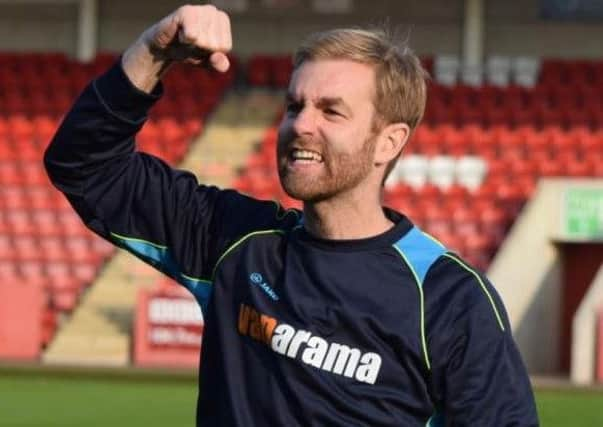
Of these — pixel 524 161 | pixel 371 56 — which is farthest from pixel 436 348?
pixel 524 161

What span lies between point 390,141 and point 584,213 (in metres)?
14.5

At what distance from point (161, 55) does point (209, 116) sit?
1887 centimetres

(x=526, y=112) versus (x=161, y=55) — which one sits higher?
(x=161, y=55)

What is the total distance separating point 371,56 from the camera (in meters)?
3.89

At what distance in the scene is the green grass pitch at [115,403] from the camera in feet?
38.8

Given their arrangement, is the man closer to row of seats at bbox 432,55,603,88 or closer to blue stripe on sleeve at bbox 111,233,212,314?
blue stripe on sleeve at bbox 111,233,212,314

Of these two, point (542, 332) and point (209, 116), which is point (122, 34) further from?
point (542, 332)

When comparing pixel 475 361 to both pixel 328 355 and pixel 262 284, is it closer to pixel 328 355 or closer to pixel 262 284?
pixel 328 355

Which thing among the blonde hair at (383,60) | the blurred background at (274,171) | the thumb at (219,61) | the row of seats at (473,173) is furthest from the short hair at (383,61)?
the row of seats at (473,173)

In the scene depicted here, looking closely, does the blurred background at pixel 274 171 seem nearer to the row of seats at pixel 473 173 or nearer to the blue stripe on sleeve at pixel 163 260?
the row of seats at pixel 473 173

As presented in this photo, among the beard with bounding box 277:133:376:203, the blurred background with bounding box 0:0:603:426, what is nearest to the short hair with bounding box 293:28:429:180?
the beard with bounding box 277:133:376:203

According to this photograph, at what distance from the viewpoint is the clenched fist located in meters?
3.61

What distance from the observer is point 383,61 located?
3887 millimetres

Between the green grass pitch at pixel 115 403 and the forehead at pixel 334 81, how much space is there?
25.7 ft
